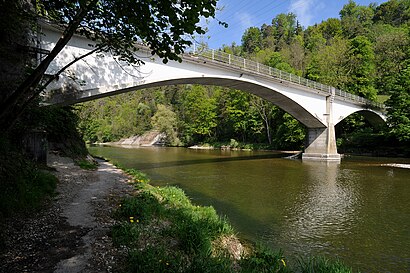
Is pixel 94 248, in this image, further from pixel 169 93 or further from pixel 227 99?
pixel 169 93

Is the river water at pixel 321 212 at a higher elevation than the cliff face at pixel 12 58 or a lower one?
lower

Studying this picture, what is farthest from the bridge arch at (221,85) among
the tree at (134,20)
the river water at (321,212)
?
the tree at (134,20)

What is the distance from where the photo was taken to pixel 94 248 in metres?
4.02

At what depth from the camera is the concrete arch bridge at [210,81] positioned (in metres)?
11.7

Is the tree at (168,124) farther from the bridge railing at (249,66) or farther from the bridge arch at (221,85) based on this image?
the bridge railing at (249,66)

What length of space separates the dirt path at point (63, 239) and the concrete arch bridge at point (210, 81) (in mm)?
2668

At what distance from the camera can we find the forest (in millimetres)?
32531

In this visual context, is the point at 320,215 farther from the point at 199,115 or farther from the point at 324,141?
the point at 199,115

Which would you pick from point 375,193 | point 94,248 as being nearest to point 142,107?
point 375,193

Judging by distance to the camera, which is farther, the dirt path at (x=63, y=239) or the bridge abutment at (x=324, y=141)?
the bridge abutment at (x=324, y=141)

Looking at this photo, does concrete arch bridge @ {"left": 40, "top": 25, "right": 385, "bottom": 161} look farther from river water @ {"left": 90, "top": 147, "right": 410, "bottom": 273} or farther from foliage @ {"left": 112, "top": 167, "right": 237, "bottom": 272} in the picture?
river water @ {"left": 90, "top": 147, "right": 410, "bottom": 273}

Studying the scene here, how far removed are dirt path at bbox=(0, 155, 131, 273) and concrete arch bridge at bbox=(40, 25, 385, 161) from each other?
267 cm

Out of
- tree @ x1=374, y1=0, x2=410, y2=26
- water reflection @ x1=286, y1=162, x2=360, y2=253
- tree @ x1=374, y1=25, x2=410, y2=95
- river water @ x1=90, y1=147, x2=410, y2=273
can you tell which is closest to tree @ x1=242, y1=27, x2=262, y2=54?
tree @ x1=374, y1=0, x2=410, y2=26

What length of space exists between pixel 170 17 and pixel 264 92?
22.4 meters
